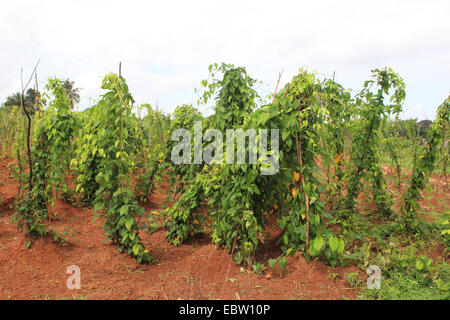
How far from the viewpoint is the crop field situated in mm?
3164

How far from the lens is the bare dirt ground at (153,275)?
2986 millimetres

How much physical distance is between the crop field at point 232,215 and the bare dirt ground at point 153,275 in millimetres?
18

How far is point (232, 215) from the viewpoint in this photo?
3521 mm

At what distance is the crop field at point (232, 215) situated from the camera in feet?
10.4

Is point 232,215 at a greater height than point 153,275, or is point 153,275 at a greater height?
point 232,215

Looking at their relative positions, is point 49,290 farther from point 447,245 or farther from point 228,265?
point 447,245

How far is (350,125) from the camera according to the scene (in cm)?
531

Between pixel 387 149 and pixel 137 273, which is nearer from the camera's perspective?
pixel 137 273

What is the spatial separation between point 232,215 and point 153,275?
112 cm

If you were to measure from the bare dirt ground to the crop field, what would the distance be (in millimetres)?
18

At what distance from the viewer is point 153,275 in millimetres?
3572

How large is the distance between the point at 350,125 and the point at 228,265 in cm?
320
